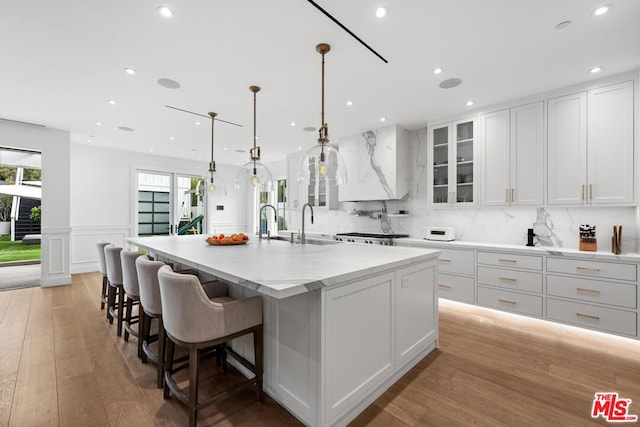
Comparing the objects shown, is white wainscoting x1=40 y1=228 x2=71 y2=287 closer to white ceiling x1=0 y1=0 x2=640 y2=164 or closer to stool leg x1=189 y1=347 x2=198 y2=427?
white ceiling x1=0 y1=0 x2=640 y2=164

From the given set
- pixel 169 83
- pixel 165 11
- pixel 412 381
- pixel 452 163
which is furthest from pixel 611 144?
pixel 169 83

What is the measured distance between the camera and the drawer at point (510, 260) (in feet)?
10.5

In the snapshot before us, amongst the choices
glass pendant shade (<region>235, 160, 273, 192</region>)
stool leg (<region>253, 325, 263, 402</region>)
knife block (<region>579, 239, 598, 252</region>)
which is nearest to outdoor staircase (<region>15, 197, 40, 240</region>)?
glass pendant shade (<region>235, 160, 273, 192</region>)

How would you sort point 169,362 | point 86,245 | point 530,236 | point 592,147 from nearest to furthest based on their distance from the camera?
point 169,362, point 592,147, point 530,236, point 86,245

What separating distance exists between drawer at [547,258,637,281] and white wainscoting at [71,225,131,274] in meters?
7.35

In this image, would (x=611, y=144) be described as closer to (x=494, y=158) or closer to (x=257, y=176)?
(x=494, y=158)

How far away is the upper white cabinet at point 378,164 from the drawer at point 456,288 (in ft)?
4.76

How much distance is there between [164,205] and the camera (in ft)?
22.9

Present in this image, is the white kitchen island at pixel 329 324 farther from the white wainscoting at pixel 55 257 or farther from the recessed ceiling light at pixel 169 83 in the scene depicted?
the white wainscoting at pixel 55 257

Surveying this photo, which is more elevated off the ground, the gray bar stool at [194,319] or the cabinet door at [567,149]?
the cabinet door at [567,149]

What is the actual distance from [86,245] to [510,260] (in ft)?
24.9

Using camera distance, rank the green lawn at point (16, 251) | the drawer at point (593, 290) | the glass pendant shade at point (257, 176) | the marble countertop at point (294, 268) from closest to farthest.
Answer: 1. the marble countertop at point (294, 268)
2. the drawer at point (593, 290)
3. the glass pendant shade at point (257, 176)
4. the green lawn at point (16, 251)

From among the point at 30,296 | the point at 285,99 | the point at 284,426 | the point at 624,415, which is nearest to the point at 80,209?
the point at 30,296

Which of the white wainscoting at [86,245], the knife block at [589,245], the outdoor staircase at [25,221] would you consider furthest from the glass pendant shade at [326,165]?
the outdoor staircase at [25,221]
